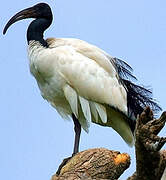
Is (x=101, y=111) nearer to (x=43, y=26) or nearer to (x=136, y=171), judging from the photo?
(x=43, y=26)

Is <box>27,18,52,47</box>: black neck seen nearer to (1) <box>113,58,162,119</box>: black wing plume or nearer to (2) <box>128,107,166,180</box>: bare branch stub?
(1) <box>113,58,162,119</box>: black wing plume

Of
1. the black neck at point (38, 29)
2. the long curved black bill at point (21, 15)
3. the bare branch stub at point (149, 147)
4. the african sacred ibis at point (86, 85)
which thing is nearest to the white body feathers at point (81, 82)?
the african sacred ibis at point (86, 85)

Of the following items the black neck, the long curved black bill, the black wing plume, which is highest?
the long curved black bill

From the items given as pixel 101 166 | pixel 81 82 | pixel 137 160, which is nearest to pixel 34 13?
pixel 81 82

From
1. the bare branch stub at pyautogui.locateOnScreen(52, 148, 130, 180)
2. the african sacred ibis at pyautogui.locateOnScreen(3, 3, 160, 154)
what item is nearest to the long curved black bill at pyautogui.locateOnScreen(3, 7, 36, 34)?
the african sacred ibis at pyautogui.locateOnScreen(3, 3, 160, 154)

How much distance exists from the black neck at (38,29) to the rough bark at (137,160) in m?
3.65

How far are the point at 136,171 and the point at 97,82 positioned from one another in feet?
14.9

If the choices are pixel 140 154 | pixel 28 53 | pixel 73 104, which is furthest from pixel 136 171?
pixel 28 53

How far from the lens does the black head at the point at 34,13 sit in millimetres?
12086

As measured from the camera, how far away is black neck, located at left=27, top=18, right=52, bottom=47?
1148 centimetres

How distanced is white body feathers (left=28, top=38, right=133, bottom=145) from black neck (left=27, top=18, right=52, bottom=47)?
0.12 m

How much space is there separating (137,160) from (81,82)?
179 inches

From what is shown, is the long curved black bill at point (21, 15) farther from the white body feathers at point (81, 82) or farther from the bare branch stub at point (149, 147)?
the bare branch stub at point (149, 147)

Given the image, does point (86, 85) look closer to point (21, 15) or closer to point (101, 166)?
point (21, 15)
